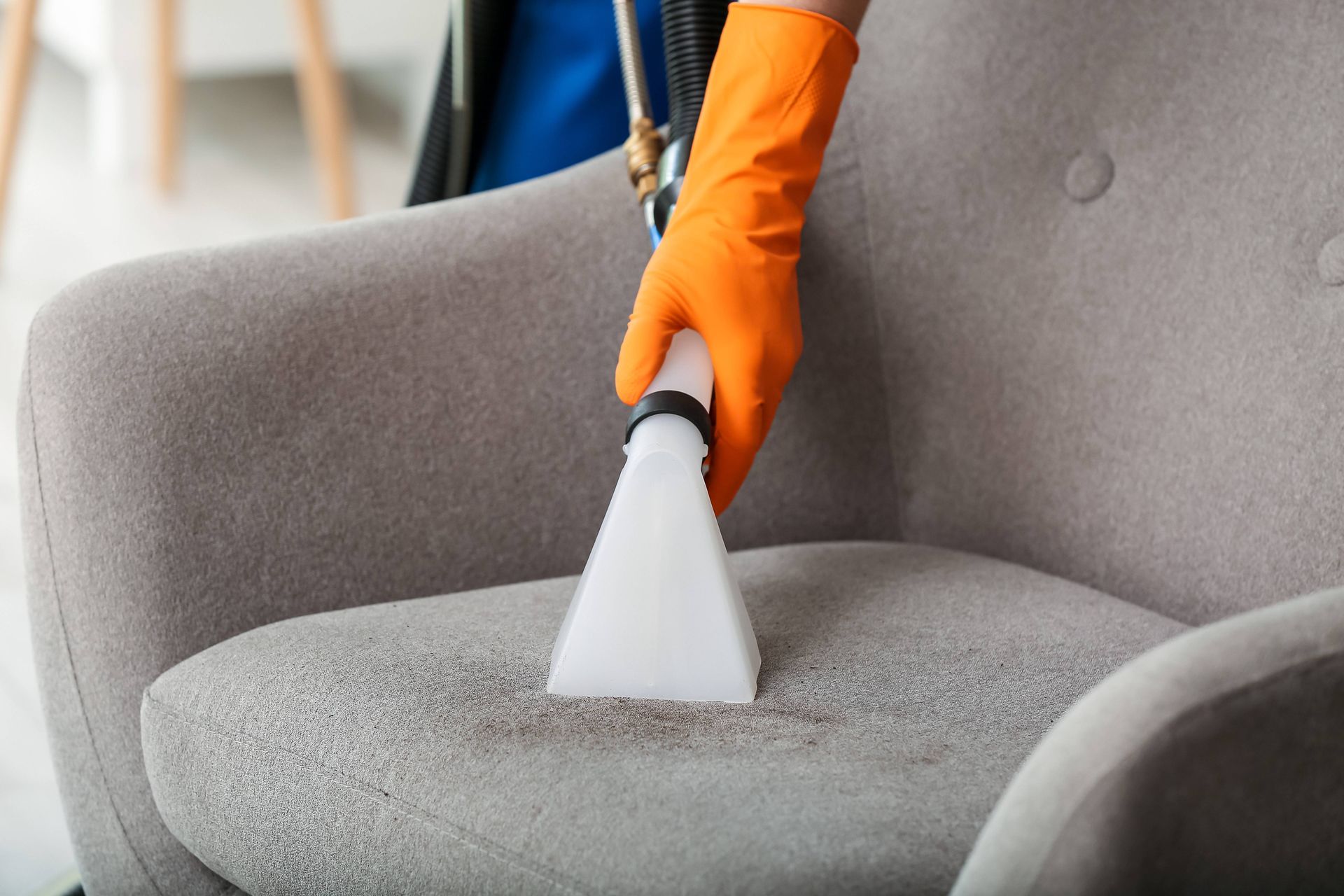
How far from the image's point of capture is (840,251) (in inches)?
39.5

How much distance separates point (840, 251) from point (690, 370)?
1.12 feet

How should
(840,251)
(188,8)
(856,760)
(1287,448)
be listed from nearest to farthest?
(856,760) → (1287,448) → (840,251) → (188,8)

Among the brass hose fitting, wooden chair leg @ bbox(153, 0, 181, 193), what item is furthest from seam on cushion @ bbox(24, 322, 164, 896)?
wooden chair leg @ bbox(153, 0, 181, 193)

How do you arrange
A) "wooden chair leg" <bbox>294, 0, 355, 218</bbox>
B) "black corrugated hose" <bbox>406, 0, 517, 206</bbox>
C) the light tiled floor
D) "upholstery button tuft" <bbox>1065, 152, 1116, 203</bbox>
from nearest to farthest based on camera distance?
"upholstery button tuft" <bbox>1065, 152, 1116, 203</bbox>, "black corrugated hose" <bbox>406, 0, 517, 206</bbox>, the light tiled floor, "wooden chair leg" <bbox>294, 0, 355, 218</bbox>

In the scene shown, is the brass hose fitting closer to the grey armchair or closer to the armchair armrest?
the grey armchair

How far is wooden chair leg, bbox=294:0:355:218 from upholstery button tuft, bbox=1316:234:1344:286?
6.92 feet

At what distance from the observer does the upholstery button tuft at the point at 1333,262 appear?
0.73 meters

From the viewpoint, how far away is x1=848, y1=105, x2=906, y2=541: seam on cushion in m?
1.01

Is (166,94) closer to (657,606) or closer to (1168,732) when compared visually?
(657,606)

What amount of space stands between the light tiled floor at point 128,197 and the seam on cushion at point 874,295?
3.73ft

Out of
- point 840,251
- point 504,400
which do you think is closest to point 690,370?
point 504,400

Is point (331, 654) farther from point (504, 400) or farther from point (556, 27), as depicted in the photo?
point (556, 27)

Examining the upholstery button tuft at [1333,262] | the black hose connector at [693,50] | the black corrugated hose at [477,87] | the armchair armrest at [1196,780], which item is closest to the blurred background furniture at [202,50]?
the black corrugated hose at [477,87]

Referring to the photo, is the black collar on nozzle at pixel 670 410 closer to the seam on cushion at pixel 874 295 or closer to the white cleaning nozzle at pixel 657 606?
the white cleaning nozzle at pixel 657 606
